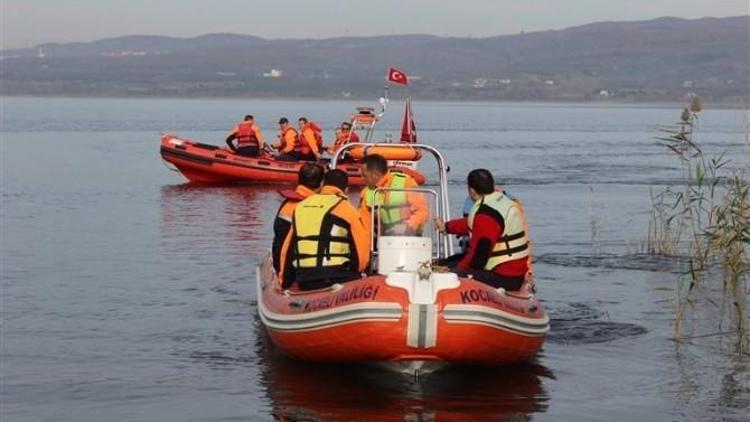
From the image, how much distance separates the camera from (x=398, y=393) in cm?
931

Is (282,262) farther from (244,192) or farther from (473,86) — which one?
(473,86)

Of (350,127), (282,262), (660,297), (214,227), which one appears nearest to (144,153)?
(350,127)

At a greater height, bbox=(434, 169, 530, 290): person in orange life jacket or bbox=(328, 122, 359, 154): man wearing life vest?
bbox=(434, 169, 530, 290): person in orange life jacket

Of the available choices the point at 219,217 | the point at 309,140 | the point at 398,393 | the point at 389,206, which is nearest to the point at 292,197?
the point at 389,206

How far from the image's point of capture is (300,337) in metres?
9.67

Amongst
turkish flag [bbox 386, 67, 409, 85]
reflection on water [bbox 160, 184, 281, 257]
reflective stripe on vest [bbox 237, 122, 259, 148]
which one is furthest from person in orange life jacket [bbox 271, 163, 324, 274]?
reflective stripe on vest [bbox 237, 122, 259, 148]

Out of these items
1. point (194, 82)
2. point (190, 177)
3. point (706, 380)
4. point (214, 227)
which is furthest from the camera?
point (194, 82)

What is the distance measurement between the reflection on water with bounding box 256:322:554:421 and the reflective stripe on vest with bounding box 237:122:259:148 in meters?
16.3

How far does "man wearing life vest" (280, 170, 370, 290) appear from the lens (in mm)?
9734

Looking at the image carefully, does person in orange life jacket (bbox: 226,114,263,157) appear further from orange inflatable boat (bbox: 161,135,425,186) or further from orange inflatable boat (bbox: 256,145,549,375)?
orange inflatable boat (bbox: 256,145,549,375)

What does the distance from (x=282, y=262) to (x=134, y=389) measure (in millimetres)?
1308

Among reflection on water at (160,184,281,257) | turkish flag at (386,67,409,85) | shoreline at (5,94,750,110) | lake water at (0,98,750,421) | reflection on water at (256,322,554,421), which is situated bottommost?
shoreline at (5,94,750,110)

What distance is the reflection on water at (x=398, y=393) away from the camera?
8.97 metres

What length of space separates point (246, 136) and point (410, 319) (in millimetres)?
17802
